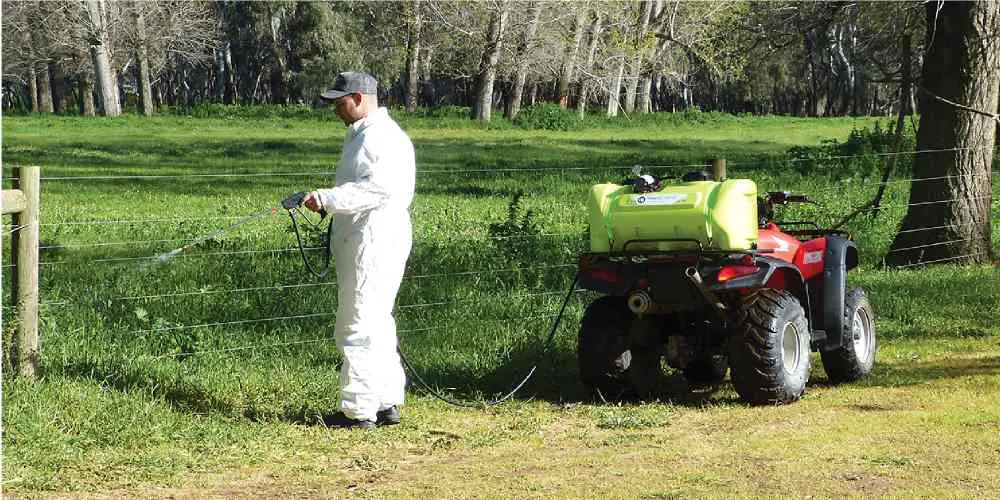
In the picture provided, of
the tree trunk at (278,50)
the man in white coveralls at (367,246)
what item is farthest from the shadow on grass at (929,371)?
the tree trunk at (278,50)

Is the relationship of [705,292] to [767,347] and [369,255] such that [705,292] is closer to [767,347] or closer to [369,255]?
[767,347]

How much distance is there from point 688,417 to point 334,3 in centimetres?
8734

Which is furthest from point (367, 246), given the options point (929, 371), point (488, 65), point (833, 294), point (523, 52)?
point (523, 52)

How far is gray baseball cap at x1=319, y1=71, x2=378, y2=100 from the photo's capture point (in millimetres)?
7453

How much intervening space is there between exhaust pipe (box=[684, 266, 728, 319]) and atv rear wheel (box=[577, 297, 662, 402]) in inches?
20.3

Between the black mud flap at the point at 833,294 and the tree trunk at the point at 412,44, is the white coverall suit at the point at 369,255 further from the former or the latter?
the tree trunk at the point at 412,44

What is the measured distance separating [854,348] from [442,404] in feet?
8.95

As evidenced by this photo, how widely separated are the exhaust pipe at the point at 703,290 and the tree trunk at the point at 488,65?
43.7 meters

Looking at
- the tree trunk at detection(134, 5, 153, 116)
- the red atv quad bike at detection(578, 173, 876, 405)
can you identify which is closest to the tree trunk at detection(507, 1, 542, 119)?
the tree trunk at detection(134, 5, 153, 116)

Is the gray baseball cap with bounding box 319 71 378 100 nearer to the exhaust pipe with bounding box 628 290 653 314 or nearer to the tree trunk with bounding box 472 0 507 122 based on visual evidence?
the exhaust pipe with bounding box 628 290 653 314

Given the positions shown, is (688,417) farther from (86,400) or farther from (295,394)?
(86,400)

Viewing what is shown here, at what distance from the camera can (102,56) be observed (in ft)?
194

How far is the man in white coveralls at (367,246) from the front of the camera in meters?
7.39

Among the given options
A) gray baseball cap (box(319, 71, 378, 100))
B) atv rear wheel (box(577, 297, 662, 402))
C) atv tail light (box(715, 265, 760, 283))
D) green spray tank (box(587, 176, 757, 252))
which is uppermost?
gray baseball cap (box(319, 71, 378, 100))
